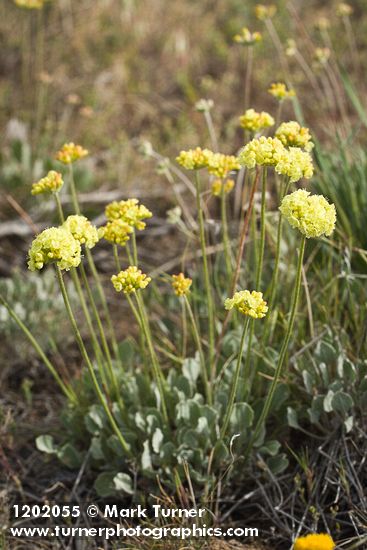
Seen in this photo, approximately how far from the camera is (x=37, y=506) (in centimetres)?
219

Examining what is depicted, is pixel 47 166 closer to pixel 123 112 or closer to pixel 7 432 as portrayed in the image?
pixel 123 112

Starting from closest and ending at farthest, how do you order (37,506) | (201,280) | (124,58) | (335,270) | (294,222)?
(294,222)
(37,506)
(335,270)
(201,280)
(124,58)

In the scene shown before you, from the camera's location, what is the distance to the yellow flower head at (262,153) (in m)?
1.75

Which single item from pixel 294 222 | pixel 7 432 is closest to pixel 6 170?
pixel 7 432

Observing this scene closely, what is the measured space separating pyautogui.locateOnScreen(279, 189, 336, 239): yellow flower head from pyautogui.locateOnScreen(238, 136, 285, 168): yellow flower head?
6.0 inches

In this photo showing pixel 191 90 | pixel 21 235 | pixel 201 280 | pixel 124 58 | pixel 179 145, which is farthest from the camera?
pixel 124 58

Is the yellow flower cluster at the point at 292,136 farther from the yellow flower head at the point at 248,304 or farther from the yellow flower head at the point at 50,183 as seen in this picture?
the yellow flower head at the point at 50,183

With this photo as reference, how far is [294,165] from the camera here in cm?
176

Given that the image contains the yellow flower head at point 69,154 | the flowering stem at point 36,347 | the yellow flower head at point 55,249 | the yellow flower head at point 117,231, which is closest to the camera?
the yellow flower head at point 55,249

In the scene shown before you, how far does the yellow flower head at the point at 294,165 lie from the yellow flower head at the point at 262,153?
2 cm

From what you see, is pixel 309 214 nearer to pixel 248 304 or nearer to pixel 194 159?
pixel 248 304

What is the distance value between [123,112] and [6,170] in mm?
1288

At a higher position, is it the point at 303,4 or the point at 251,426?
the point at 303,4

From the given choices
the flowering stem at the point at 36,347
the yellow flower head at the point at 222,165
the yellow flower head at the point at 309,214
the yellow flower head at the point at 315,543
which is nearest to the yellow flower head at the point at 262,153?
the yellow flower head at the point at 309,214
